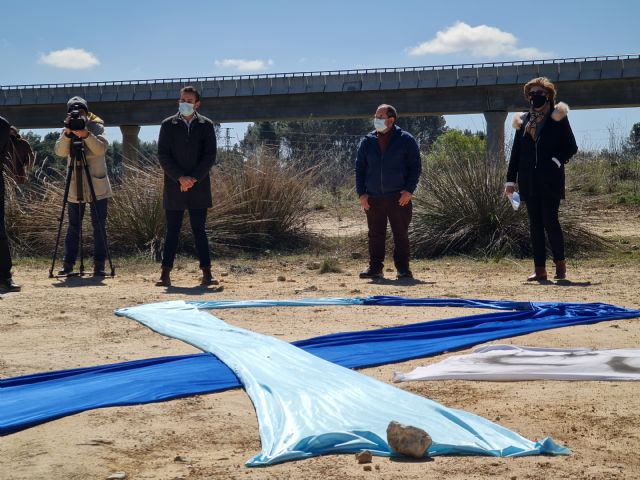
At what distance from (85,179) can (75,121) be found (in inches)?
29.8

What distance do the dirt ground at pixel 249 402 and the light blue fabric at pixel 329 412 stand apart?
84 mm

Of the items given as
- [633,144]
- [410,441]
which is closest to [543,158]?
[410,441]

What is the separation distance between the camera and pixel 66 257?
1092 centimetres

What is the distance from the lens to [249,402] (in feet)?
16.7

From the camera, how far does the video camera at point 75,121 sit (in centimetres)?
1048

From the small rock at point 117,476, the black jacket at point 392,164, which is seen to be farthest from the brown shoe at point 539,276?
the small rock at point 117,476

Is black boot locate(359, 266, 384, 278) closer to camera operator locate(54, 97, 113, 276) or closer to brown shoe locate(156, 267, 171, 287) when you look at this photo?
brown shoe locate(156, 267, 171, 287)

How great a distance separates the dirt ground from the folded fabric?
102 millimetres

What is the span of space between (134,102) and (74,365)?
132 feet

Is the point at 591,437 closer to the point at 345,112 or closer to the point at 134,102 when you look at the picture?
the point at 345,112

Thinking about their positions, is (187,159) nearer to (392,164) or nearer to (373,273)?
(392,164)

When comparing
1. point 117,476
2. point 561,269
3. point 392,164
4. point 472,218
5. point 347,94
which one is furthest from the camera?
point 347,94

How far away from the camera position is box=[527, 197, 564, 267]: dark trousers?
32.6ft

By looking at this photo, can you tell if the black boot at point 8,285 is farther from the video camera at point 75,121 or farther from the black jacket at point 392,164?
the black jacket at point 392,164
